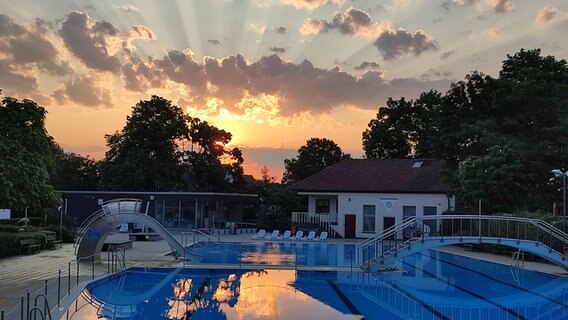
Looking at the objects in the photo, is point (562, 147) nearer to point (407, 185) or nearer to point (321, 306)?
point (407, 185)

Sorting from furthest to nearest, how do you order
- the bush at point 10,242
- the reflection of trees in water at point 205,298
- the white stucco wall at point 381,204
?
the white stucco wall at point 381,204
the bush at point 10,242
the reflection of trees in water at point 205,298

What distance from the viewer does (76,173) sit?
2601 inches

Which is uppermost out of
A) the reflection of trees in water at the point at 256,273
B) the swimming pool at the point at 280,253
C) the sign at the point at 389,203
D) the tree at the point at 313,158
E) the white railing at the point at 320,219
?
the tree at the point at 313,158

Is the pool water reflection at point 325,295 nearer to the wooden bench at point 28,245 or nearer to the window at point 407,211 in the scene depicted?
the wooden bench at point 28,245

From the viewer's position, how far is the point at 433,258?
29.0 meters

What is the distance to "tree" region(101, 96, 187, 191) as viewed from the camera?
50844 millimetres

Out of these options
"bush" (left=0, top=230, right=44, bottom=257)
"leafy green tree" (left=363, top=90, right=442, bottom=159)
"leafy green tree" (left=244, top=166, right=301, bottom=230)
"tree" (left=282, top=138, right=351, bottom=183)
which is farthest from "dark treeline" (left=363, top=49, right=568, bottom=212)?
"tree" (left=282, top=138, right=351, bottom=183)

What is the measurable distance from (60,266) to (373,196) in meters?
24.9

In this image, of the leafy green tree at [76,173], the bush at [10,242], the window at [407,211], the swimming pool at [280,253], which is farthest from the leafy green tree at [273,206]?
the bush at [10,242]

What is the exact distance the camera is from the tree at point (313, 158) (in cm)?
7069

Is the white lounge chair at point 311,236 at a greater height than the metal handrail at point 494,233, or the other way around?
the metal handrail at point 494,233

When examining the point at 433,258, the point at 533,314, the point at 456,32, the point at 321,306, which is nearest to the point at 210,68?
the point at 456,32

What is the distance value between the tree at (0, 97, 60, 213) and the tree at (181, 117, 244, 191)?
3517cm

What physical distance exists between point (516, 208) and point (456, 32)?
10486mm
